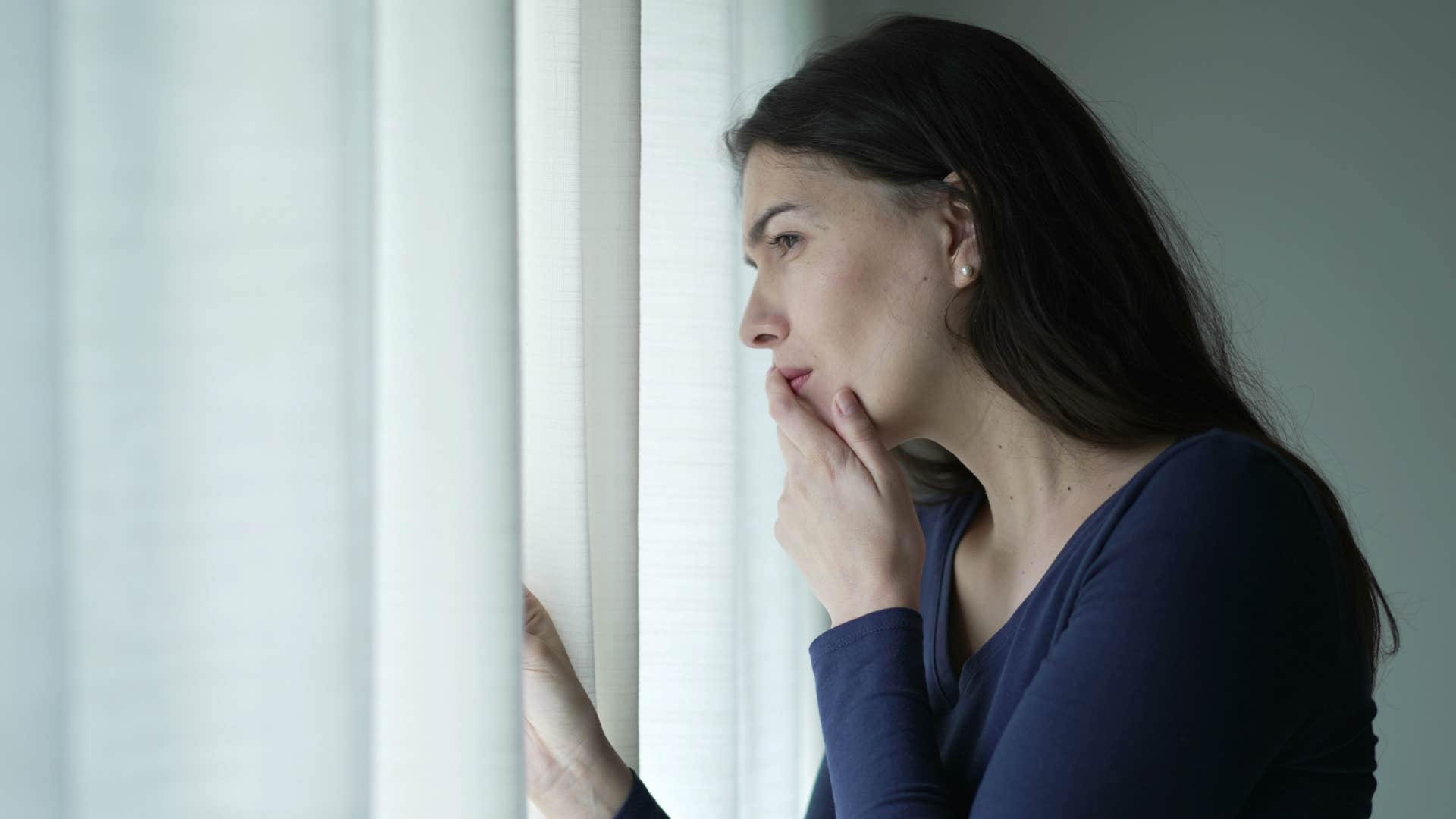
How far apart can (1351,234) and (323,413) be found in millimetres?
1864

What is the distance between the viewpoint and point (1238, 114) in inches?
75.9

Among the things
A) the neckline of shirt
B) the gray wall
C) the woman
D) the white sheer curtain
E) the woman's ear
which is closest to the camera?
the white sheer curtain

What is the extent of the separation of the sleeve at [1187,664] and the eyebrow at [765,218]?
1.26 feet

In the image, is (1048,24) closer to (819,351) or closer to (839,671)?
(819,351)

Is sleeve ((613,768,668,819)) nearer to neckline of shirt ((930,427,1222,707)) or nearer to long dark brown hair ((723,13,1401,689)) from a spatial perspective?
neckline of shirt ((930,427,1222,707))

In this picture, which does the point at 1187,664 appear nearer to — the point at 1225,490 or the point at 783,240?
the point at 1225,490

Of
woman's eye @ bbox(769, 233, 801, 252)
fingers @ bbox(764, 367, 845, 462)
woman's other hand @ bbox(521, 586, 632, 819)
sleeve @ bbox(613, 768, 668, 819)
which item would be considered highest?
woman's eye @ bbox(769, 233, 801, 252)

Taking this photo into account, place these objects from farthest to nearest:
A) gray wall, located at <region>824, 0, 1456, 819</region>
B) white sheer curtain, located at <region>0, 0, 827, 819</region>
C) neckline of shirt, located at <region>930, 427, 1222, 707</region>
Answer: gray wall, located at <region>824, 0, 1456, 819</region> < neckline of shirt, located at <region>930, 427, 1222, 707</region> < white sheer curtain, located at <region>0, 0, 827, 819</region>

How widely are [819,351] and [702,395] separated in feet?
0.57

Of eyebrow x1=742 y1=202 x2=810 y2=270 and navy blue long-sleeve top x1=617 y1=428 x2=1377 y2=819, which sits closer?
navy blue long-sleeve top x1=617 y1=428 x2=1377 y2=819

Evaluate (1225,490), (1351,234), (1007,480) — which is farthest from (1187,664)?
(1351,234)

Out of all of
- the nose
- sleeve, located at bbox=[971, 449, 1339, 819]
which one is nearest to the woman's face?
the nose

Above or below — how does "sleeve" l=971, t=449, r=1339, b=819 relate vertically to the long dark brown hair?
below

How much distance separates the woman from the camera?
72 centimetres
